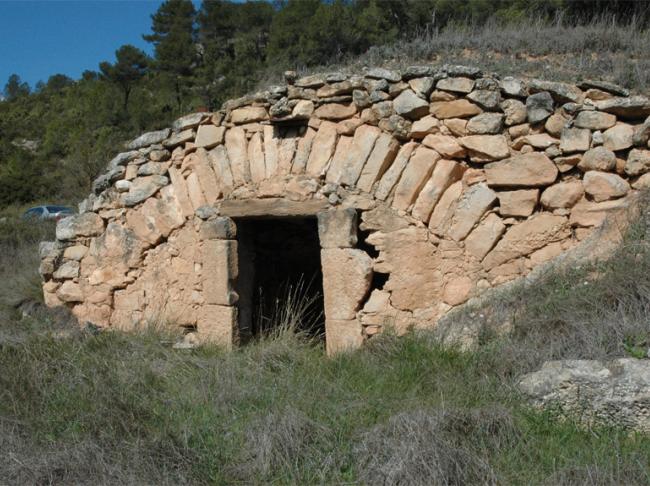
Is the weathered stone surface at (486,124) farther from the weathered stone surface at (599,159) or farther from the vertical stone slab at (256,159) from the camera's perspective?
the vertical stone slab at (256,159)

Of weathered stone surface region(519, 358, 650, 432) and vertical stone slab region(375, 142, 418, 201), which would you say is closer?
weathered stone surface region(519, 358, 650, 432)

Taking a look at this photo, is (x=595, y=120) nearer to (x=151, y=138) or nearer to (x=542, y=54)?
(x=542, y=54)

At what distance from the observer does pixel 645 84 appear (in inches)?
206

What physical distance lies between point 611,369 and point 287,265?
5.01 m

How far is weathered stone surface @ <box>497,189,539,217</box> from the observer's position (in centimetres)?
492

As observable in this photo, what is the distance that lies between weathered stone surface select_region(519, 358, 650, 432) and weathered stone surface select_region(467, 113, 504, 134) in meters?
1.98

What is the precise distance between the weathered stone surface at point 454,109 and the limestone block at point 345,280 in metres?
1.26

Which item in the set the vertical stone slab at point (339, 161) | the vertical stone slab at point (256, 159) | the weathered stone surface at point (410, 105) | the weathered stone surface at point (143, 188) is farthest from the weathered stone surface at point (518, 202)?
the weathered stone surface at point (143, 188)

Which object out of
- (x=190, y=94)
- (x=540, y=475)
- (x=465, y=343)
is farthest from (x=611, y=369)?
(x=190, y=94)

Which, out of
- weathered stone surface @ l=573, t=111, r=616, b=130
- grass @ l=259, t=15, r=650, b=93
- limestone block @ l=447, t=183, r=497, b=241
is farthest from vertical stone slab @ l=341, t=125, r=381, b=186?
weathered stone surface @ l=573, t=111, r=616, b=130

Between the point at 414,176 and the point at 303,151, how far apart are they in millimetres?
1042

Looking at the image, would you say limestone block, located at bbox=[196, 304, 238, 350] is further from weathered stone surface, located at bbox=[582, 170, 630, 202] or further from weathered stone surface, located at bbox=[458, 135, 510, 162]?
weathered stone surface, located at bbox=[582, 170, 630, 202]

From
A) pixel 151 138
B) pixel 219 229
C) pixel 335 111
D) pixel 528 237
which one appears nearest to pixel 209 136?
pixel 151 138

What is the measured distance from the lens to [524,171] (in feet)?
16.1
